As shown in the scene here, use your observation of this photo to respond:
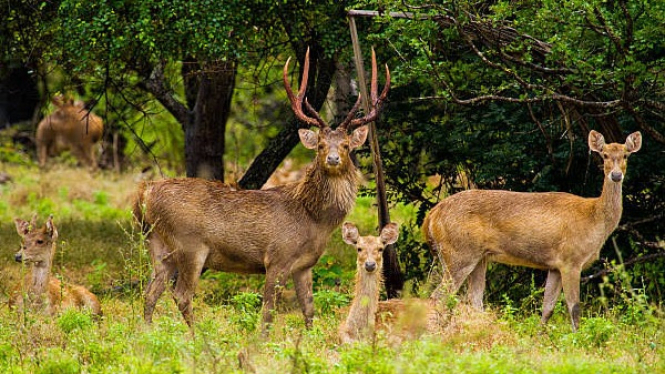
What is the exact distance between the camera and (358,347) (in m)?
7.12

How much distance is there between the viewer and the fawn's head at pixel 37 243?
33.7 ft

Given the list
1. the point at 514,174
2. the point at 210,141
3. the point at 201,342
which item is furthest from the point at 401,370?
the point at 210,141

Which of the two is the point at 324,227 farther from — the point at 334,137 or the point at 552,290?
the point at 552,290

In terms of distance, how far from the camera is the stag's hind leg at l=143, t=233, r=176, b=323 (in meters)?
10.1

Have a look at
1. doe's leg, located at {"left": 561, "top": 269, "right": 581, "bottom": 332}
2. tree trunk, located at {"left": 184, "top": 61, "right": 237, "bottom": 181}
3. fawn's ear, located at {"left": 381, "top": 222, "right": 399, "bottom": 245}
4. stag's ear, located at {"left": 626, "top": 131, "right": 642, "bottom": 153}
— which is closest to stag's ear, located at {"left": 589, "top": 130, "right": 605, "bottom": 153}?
stag's ear, located at {"left": 626, "top": 131, "right": 642, "bottom": 153}

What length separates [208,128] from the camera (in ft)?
44.5

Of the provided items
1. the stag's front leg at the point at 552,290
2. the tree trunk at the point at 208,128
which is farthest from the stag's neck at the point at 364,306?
the tree trunk at the point at 208,128

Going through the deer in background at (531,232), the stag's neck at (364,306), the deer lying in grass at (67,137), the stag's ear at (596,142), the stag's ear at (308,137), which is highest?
the stag's ear at (596,142)

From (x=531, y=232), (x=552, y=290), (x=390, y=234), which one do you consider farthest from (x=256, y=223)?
(x=552, y=290)

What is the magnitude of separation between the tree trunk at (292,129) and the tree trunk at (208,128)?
2.29ft

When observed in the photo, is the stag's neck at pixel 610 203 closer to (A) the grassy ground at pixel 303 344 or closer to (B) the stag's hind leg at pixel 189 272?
(A) the grassy ground at pixel 303 344

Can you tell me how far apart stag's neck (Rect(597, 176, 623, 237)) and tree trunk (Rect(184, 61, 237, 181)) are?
4999 millimetres

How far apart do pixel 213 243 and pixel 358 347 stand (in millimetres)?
3103

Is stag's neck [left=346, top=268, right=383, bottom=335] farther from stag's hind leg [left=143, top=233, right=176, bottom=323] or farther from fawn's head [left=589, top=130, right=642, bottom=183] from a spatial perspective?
fawn's head [left=589, top=130, right=642, bottom=183]
